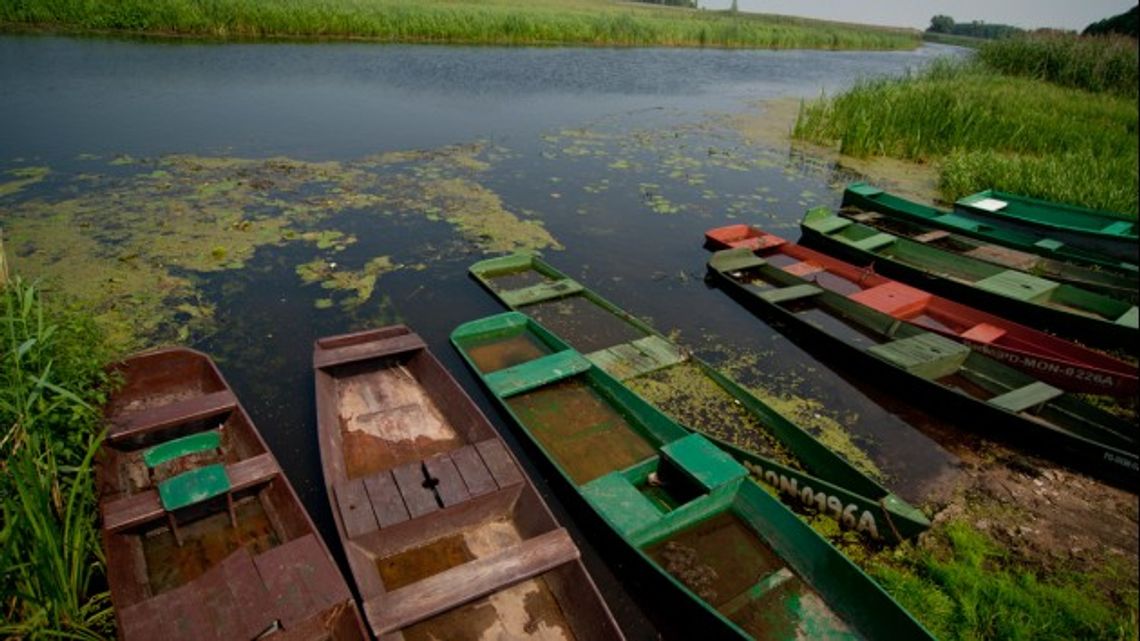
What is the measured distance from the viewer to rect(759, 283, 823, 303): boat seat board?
8.62m

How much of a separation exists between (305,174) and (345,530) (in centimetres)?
1014

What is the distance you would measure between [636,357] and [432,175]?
25.7 ft

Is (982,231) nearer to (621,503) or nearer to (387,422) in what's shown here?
(621,503)

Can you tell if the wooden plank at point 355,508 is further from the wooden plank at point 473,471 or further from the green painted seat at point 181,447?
the green painted seat at point 181,447

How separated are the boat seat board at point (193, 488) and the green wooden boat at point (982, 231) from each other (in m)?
11.4

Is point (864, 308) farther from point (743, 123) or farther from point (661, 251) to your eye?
point (743, 123)

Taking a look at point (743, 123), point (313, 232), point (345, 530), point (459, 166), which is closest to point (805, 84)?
point (743, 123)

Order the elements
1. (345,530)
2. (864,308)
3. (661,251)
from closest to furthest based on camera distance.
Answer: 1. (345,530)
2. (864,308)
3. (661,251)

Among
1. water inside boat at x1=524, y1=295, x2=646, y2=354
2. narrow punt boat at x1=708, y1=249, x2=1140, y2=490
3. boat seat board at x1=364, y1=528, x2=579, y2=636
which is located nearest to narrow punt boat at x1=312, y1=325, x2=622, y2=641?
boat seat board at x1=364, y1=528, x2=579, y2=636

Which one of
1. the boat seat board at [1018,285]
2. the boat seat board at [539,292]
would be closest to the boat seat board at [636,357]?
the boat seat board at [539,292]

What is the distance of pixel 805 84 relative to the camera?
31.9 metres

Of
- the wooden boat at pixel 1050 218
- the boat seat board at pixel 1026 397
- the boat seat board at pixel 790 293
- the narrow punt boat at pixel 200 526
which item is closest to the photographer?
the narrow punt boat at pixel 200 526

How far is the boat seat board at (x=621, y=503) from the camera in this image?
4590 millimetres

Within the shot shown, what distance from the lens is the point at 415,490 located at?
4641 mm
